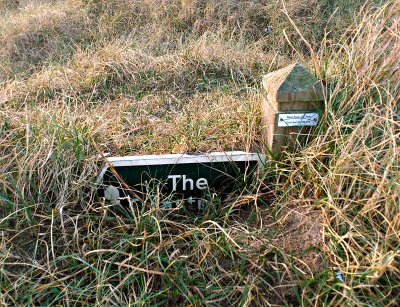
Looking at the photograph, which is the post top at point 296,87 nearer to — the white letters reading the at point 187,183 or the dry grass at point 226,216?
the dry grass at point 226,216

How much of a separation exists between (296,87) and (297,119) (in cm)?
18

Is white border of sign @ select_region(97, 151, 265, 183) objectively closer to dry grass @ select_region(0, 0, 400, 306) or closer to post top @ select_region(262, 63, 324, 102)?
dry grass @ select_region(0, 0, 400, 306)

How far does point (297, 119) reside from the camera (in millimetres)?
2295

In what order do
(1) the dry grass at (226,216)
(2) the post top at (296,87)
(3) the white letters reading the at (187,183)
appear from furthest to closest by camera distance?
1. (3) the white letters reading the at (187,183)
2. (2) the post top at (296,87)
3. (1) the dry grass at (226,216)

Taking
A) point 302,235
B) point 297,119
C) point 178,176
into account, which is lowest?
point 302,235

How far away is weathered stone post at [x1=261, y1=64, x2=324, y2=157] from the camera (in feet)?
7.27

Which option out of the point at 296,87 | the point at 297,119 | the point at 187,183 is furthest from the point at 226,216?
the point at 296,87

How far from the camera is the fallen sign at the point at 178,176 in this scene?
227 centimetres

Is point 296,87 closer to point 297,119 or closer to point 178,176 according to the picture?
point 297,119

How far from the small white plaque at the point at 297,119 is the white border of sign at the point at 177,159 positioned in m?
0.24

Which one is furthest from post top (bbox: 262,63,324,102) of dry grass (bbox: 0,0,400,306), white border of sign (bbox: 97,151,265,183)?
white border of sign (bbox: 97,151,265,183)

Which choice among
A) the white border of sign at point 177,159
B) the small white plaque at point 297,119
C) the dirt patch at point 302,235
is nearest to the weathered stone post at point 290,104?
the small white plaque at point 297,119

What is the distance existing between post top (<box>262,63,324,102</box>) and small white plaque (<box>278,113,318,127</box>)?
0.27 ft

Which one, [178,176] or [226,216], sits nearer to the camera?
[226,216]
